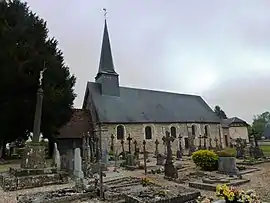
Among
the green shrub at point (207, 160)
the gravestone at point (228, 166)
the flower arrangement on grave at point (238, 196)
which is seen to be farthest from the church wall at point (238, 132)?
the flower arrangement on grave at point (238, 196)

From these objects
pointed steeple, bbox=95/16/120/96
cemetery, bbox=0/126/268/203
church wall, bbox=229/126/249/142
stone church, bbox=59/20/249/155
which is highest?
pointed steeple, bbox=95/16/120/96

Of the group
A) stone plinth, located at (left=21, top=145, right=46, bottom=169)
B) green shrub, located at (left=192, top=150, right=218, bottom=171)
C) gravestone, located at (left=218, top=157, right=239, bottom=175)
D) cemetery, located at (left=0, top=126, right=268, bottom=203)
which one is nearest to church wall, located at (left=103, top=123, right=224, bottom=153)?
cemetery, located at (left=0, top=126, right=268, bottom=203)

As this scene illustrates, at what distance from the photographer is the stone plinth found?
9.91 m

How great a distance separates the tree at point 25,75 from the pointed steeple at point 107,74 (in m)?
9.06

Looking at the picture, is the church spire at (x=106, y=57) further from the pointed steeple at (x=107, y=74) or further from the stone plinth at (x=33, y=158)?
the stone plinth at (x=33, y=158)

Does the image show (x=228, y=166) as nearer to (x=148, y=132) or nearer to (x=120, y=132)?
(x=120, y=132)

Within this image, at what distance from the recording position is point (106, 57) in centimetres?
3052

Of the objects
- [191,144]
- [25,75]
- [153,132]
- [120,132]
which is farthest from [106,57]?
[25,75]

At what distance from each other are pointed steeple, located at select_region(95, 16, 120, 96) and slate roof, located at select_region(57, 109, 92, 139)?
327 centimetres

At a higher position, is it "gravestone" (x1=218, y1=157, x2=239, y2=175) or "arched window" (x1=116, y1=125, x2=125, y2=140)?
"arched window" (x1=116, y1=125, x2=125, y2=140)

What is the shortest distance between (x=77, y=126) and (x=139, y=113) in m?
6.77

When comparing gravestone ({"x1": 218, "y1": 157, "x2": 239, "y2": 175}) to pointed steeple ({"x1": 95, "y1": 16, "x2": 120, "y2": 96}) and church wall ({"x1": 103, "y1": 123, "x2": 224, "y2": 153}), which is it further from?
pointed steeple ({"x1": 95, "y1": 16, "x2": 120, "y2": 96})

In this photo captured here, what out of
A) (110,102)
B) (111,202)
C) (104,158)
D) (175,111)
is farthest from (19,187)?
(175,111)

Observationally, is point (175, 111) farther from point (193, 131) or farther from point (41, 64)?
point (41, 64)
